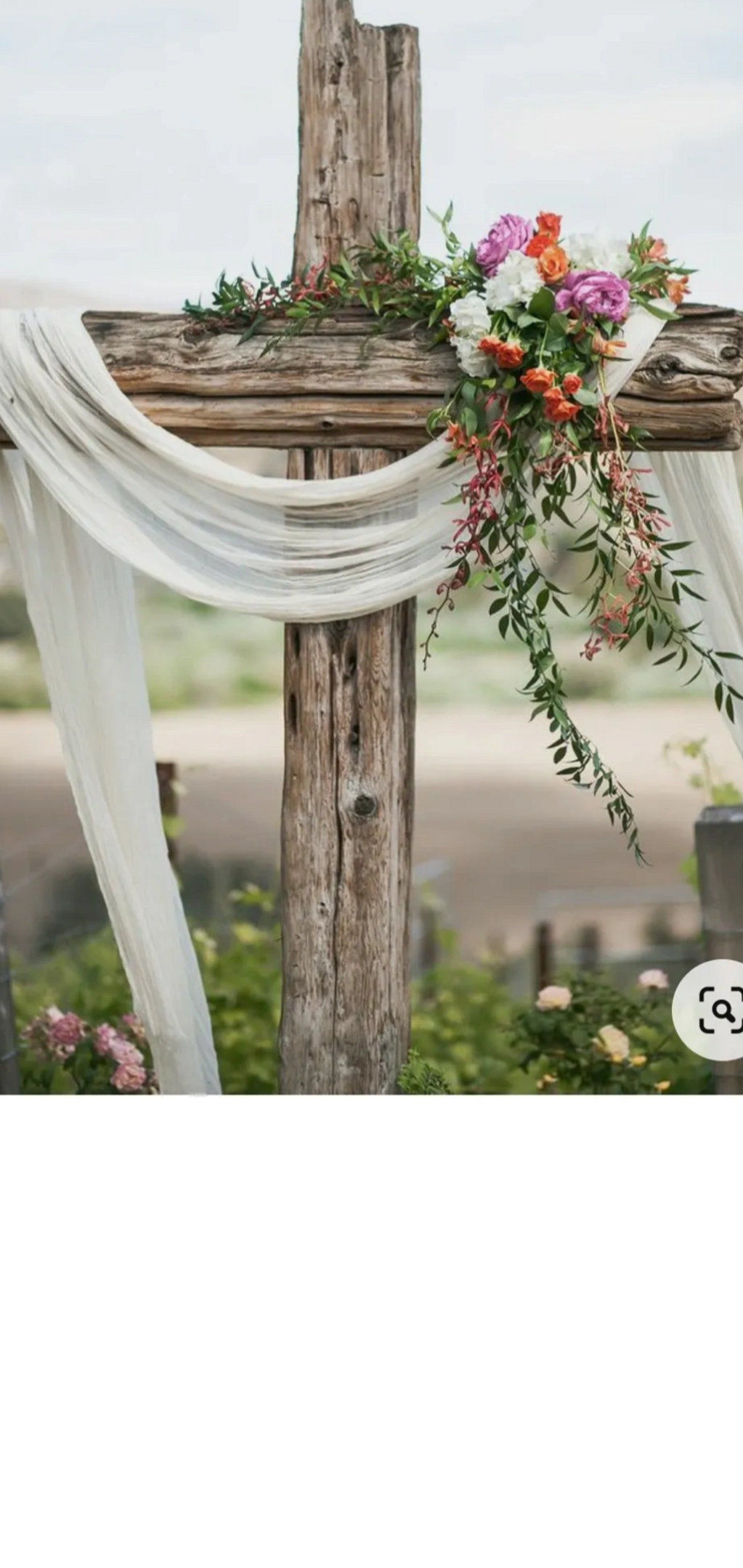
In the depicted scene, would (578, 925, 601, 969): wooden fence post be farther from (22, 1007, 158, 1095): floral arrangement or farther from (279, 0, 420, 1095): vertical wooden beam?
(279, 0, 420, 1095): vertical wooden beam

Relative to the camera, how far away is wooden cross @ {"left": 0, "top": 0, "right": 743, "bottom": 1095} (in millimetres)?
2082

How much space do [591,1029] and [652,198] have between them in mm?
1588

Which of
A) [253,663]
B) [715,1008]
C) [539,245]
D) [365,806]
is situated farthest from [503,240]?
[253,663]

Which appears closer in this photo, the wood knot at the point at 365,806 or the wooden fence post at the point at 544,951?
the wood knot at the point at 365,806

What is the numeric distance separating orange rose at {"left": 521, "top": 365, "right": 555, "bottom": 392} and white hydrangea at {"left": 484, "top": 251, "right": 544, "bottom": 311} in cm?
11

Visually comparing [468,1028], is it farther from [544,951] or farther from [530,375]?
[530,375]

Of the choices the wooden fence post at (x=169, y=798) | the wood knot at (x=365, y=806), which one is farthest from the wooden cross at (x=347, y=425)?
the wooden fence post at (x=169, y=798)

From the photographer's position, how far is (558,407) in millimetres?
1975

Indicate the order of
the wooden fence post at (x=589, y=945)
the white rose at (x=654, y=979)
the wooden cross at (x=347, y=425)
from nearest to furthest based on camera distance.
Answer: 1. the wooden cross at (x=347, y=425)
2. the white rose at (x=654, y=979)
3. the wooden fence post at (x=589, y=945)

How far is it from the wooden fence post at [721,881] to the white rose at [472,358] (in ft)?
Result: 3.78

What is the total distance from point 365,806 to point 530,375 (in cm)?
68

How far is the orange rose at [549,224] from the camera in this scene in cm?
202

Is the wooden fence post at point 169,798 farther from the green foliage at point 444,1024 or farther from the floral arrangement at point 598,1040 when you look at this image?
the floral arrangement at point 598,1040

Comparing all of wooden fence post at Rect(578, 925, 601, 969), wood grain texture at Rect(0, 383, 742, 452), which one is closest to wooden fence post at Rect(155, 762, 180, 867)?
wooden fence post at Rect(578, 925, 601, 969)
